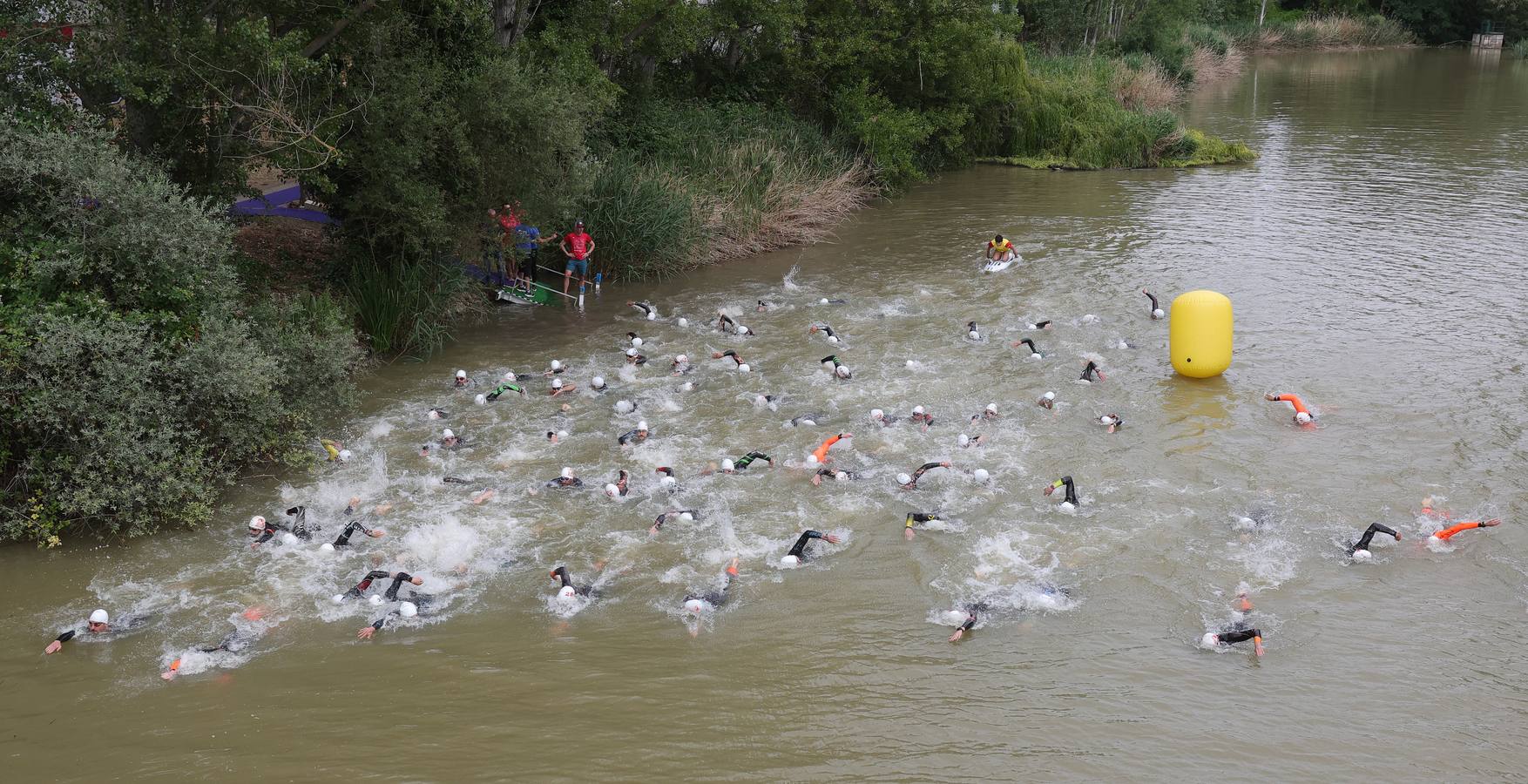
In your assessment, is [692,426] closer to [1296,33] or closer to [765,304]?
[765,304]

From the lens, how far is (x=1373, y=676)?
7453 millimetres

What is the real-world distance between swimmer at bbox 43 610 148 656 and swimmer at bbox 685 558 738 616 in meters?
3.98

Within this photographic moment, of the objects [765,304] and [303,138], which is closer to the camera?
[303,138]

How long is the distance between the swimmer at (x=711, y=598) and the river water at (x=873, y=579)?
→ 0.34 ft

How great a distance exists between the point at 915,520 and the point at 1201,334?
529cm

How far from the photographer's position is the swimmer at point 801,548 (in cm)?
892

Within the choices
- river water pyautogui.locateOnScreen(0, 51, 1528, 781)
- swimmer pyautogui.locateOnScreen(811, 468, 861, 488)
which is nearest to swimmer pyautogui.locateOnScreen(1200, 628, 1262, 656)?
river water pyautogui.locateOnScreen(0, 51, 1528, 781)

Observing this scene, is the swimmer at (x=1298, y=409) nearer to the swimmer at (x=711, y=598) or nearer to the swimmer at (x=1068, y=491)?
the swimmer at (x=1068, y=491)

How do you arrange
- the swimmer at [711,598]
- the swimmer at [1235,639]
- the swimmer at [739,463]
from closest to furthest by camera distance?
the swimmer at [1235,639], the swimmer at [711,598], the swimmer at [739,463]

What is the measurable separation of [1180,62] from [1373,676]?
37584 mm

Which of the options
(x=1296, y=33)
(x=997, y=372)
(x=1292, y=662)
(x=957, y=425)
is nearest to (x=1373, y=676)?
(x=1292, y=662)

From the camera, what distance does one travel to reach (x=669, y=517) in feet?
32.2

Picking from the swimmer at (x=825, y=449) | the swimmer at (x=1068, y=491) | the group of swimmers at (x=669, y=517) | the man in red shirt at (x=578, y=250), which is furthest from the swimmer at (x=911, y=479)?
the man in red shirt at (x=578, y=250)

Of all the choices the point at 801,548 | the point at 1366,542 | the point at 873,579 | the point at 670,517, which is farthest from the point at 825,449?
the point at 1366,542
